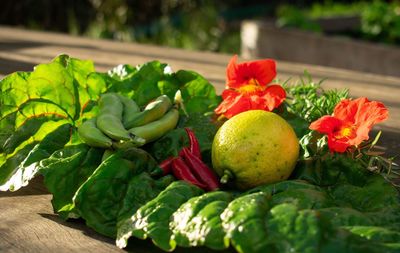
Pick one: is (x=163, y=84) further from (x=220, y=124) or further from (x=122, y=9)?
(x=122, y=9)

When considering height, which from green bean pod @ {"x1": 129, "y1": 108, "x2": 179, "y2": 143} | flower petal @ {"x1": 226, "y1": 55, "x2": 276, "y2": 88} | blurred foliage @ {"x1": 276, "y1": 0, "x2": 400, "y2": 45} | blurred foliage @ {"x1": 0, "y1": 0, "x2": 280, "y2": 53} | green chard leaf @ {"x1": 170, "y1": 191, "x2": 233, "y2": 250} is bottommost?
blurred foliage @ {"x1": 0, "y1": 0, "x2": 280, "y2": 53}

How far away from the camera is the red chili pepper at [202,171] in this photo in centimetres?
177

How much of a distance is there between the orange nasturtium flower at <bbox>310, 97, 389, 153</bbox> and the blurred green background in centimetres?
591

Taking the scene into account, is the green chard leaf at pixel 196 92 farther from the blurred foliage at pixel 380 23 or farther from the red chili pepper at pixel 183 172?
the blurred foliage at pixel 380 23

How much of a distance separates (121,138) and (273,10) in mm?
9792

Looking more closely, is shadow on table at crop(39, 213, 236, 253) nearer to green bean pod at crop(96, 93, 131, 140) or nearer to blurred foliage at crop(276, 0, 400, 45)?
green bean pod at crop(96, 93, 131, 140)

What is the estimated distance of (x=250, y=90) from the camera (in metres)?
2.09

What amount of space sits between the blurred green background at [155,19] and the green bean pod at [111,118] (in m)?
5.75

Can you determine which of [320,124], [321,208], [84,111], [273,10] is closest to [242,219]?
[321,208]

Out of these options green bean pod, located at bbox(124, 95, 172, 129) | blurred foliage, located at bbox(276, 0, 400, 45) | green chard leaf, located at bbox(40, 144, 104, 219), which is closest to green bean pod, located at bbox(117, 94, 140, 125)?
green bean pod, located at bbox(124, 95, 172, 129)

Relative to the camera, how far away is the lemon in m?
1.75

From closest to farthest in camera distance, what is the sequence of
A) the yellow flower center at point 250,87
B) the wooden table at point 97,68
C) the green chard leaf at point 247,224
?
the green chard leaf at point 247,224
the wooden table at point 97,68
the yellow flower center at point 250,87

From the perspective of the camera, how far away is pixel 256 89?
81.9 inches

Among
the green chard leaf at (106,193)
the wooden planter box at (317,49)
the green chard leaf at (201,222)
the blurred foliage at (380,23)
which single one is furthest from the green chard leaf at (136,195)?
the blurred foliage at (380,23)
